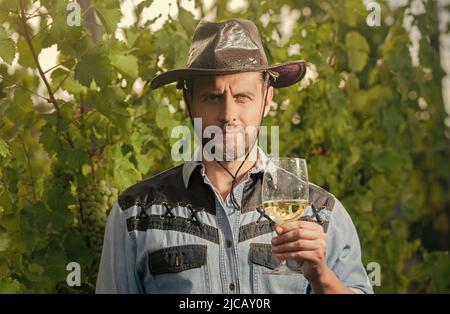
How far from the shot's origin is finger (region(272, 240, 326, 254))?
7.82ft

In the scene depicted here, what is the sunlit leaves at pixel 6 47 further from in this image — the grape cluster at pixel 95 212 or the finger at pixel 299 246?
the finger at pixel 299 246

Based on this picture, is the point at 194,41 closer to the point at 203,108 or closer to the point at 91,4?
the point at 203,108

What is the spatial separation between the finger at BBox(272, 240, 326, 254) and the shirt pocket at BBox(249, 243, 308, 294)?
0.95 feet

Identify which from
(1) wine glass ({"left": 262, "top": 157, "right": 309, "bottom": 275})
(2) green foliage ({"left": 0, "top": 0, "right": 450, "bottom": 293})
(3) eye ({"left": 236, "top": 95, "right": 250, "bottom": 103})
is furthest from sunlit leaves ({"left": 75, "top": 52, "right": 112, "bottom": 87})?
(1) wine glass ({"left": 262, "top": 157, "right": 309, "bottom": 275})

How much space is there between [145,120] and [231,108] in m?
1.15

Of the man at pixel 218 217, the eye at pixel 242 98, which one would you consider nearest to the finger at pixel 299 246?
the man at pixel 218 217

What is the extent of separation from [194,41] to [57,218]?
904mm

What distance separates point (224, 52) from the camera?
110 inches

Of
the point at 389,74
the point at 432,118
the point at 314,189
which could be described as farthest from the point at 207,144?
the point at 432,118

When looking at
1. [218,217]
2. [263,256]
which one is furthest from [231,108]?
[263,256]

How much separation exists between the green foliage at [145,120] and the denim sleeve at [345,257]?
1054 mm

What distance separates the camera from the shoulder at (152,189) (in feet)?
9.11

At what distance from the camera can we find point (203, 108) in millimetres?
2781

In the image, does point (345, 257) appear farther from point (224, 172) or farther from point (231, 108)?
point (231, 108)
